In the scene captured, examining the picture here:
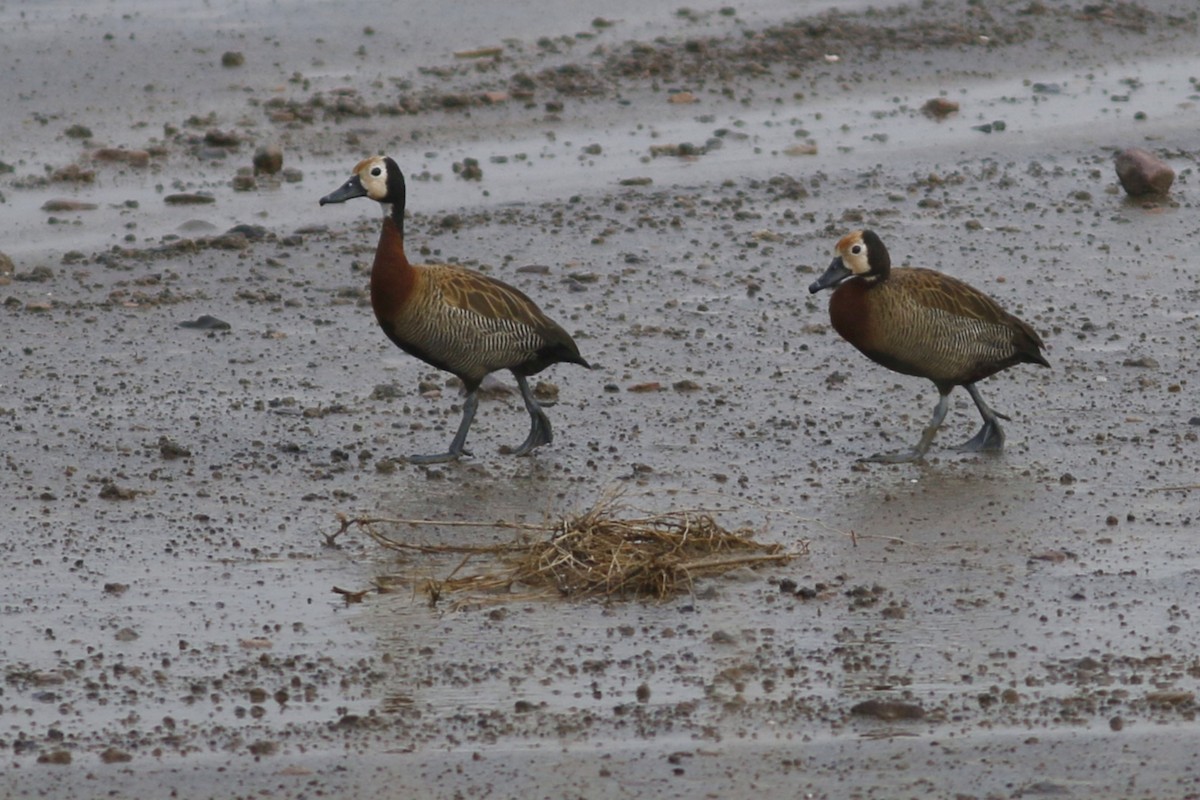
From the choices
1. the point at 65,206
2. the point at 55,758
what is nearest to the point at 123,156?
the point at 65,206

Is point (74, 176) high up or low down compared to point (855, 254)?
down

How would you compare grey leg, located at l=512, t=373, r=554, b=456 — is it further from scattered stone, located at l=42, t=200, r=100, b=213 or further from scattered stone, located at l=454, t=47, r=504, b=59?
scattered stone, located at l=454, t=47, r=504, b=59

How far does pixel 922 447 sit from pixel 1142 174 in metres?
4.98

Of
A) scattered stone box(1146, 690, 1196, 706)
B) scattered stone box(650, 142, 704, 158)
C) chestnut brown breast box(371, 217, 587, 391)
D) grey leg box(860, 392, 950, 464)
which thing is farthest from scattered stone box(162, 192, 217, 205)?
scattered stone box(1146, 690, 1196, 706)

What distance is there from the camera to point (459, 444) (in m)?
9.08

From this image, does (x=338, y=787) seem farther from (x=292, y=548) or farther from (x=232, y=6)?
(x=232, y=6)

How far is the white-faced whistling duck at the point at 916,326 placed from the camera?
932 cm

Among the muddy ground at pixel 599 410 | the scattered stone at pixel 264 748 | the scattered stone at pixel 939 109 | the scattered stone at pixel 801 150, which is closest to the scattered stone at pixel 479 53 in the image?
the muddy ground at pixel 599 410

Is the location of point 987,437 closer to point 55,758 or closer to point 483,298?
point 483,298

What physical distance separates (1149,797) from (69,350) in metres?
6.33

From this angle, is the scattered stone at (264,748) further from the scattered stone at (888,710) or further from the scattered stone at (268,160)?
the scattered stone at (268,160)

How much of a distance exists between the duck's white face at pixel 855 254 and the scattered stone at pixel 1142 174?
4723 mm

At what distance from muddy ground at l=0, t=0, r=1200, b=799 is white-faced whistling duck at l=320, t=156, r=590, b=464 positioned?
0.96ft

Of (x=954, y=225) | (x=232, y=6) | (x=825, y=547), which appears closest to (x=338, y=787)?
(x=825, y=547)
